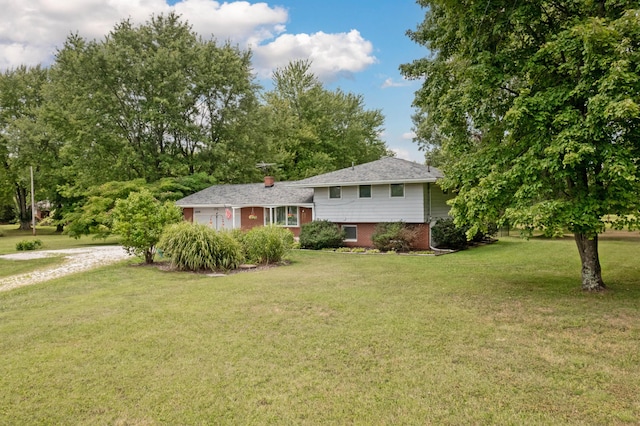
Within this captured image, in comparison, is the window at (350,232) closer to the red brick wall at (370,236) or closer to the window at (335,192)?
the red brick wall at (370,236)

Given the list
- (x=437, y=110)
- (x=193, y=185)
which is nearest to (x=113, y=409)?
(x=437, y=110)

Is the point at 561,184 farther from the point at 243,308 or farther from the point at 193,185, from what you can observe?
the point at 193,185

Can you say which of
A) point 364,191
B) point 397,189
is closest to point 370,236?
point 364,191

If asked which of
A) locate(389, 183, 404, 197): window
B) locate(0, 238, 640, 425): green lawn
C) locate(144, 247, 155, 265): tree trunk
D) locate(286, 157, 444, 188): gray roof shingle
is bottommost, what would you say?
locate(0, 238, 640, 425): green lawn

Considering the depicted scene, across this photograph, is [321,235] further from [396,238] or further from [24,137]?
[24,137]

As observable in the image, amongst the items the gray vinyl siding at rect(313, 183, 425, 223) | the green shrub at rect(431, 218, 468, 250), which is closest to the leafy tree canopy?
the gray vinyl siding at rect(313, 183, 425, 223)

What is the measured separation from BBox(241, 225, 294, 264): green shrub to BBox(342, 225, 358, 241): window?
7469mm

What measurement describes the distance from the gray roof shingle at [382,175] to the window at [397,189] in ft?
1.82

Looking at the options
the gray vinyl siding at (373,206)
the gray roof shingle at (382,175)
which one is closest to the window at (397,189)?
the gray vinyl siding at (373,206)

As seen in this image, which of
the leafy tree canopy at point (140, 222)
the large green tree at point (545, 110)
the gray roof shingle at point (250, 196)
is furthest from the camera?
the gray roof shingle at point (250, 196)

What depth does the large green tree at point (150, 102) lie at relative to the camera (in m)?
29.2

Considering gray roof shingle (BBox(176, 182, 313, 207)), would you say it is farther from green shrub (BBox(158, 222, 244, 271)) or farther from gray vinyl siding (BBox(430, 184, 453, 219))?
green shrub (BBox(158, 222, 244, 271))

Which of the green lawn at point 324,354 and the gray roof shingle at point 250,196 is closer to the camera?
the green lawn at point 324,354

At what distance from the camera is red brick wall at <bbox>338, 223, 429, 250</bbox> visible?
20000 mm
